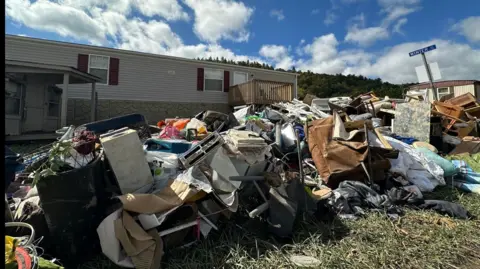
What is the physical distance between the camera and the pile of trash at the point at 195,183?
2248mm

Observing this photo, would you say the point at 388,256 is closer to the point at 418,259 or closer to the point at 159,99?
the point at 418,259

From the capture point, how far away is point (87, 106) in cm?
1182

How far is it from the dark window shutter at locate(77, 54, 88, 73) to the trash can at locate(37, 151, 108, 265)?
449 inches

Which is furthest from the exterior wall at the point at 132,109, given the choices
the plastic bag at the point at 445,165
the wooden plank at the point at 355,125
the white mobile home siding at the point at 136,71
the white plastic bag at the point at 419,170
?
the plastic bag at the point at 445,165

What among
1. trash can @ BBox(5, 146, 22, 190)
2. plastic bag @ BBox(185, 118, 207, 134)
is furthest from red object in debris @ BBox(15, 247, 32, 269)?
plastic bag @ BBox(185, 118, 207, 134)

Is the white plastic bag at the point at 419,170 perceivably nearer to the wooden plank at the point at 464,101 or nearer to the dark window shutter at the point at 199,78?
the wooden plank at the point at 464,101

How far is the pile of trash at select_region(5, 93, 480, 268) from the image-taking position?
2.25 meters

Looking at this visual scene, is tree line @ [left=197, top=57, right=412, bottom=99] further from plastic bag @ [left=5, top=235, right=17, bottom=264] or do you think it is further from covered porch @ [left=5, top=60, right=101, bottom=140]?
plastic bag @ [left=5, top=235, right=17, bottom=264]

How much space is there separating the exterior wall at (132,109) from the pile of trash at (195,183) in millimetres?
8373

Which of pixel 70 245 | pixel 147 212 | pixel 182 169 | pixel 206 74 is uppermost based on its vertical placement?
pixel 206 74

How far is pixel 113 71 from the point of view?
1241 centimetres

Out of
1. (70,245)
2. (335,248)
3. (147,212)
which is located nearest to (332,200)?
(335,248)

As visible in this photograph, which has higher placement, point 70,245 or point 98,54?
point 98,54

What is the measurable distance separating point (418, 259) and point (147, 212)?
262 centimetres
